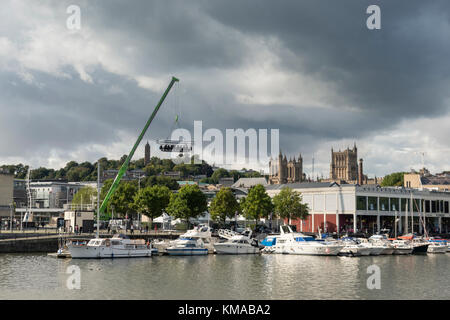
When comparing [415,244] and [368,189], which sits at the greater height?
[368,189]

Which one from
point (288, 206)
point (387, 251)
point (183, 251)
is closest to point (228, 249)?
point (183, 251)

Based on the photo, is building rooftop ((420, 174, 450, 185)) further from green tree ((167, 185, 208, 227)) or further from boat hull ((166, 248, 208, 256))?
boat hull ((166, 248, 208, 256))

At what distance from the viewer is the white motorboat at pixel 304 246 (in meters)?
76.7

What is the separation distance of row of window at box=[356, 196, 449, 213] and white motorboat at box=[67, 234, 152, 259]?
2711 inches

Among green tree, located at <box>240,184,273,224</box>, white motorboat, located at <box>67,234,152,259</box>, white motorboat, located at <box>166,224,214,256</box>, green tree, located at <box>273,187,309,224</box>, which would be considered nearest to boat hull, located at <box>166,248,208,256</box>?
white motorboat, located at <box>166,224,214,256</box>

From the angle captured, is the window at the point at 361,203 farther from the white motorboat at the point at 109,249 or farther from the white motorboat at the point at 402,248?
the white motorboat at the point at 109,249

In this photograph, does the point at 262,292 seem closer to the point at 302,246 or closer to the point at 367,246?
the point at 302,246

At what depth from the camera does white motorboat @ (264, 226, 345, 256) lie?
76.7 m

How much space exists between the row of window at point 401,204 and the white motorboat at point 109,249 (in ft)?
226

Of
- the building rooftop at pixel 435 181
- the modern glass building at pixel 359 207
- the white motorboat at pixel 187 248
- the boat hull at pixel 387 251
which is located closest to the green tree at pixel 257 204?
the modern glass building at pixel 359 207

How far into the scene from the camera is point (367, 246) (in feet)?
262
